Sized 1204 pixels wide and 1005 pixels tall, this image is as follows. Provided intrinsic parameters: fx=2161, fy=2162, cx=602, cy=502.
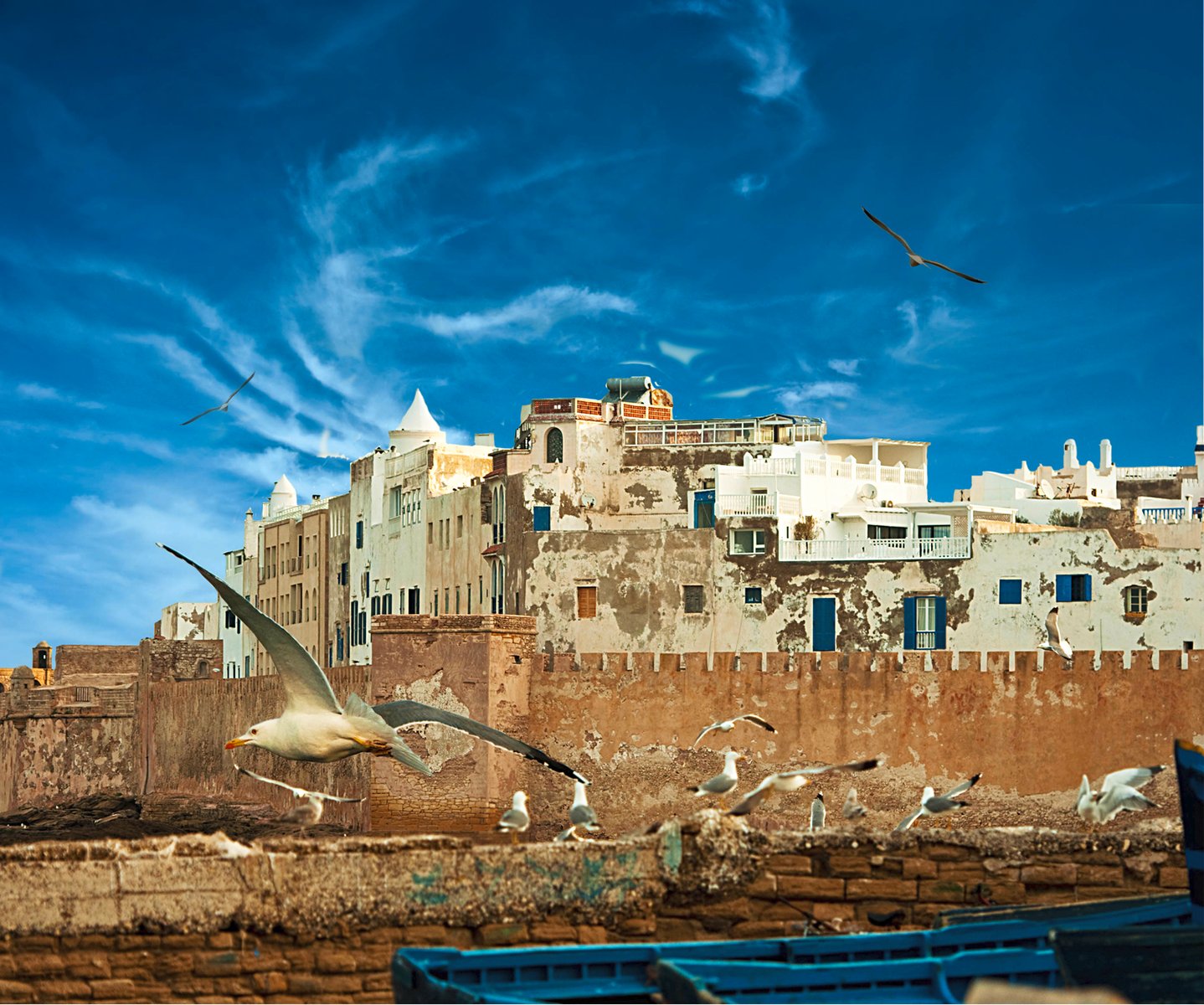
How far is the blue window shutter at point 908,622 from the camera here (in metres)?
43.7

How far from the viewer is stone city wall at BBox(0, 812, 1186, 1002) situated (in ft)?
40.8

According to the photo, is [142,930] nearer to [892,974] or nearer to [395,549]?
[892,974]

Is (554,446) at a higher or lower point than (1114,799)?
higher

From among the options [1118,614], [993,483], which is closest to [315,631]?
[993,483]

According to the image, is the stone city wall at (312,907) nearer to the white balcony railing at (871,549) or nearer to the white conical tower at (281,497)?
the white balcony railing at (871,549)

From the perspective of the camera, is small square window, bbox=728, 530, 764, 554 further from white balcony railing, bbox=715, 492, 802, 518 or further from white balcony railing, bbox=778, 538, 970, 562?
white balcony railing, bbox=715, 492, 802, 518

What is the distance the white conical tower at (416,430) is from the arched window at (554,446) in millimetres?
10951

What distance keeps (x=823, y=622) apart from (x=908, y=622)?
1.76 m

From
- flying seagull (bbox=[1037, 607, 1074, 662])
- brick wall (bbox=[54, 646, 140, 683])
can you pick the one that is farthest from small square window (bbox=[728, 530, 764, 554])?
brick wall (bbox=[54, 646, 140, 683])

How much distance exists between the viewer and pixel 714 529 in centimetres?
4559

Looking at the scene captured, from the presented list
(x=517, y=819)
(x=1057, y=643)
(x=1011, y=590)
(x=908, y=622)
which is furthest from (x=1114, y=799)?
(x=908, y=622)

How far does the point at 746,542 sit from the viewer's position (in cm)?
4547

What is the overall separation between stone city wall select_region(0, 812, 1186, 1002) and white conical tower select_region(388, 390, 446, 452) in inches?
2077

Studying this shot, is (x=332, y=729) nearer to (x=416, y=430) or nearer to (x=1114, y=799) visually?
(x=1114, y=799)
